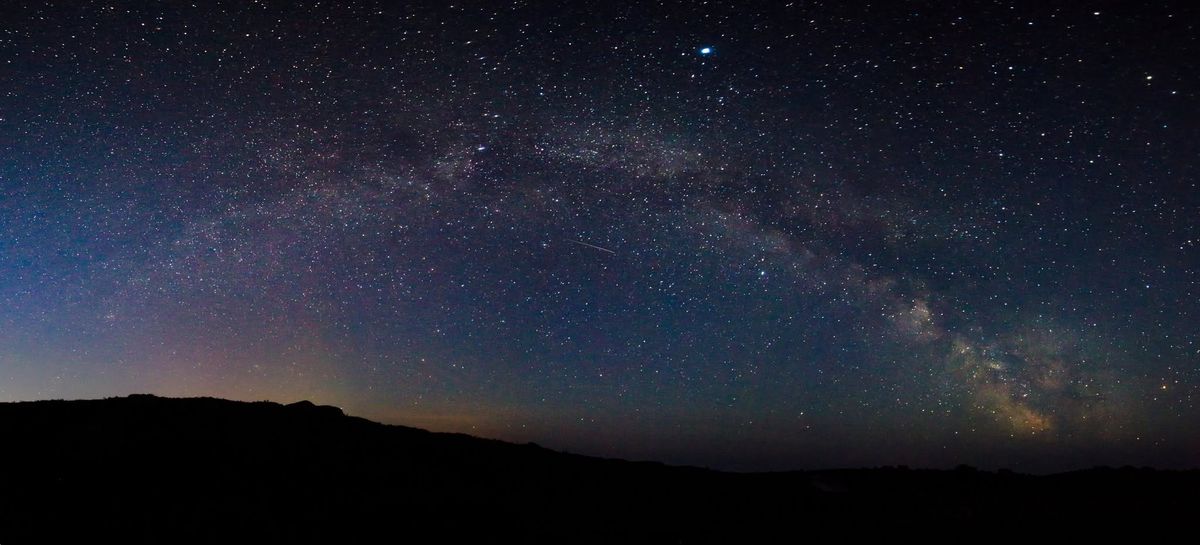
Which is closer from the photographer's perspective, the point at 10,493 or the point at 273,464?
the point at 10,493

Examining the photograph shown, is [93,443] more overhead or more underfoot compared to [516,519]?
more overhead

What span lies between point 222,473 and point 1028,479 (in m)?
21.6

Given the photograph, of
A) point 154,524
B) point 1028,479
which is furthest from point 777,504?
point 154,524

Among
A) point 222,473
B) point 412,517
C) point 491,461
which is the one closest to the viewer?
point 412,517

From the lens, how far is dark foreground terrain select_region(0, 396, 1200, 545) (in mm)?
9625

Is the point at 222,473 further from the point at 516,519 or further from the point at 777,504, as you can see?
the point at 777,504

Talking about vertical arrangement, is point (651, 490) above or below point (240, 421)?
below

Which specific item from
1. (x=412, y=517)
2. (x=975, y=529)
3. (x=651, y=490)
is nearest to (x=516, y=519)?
(x=412, y=517)

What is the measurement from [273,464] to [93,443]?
3.46m

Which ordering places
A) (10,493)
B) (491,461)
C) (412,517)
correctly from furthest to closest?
1. (491,461)
2. (412,517)
3. (10,493)

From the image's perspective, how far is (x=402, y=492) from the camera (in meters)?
11.7

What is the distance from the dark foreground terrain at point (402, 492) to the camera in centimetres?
962

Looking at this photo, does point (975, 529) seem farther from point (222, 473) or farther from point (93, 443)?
point (93, 443)

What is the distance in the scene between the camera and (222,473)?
11.3m
